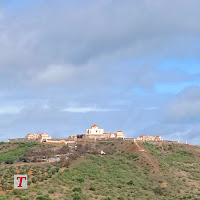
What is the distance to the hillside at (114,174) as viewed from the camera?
6338cm

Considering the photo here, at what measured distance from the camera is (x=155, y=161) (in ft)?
304

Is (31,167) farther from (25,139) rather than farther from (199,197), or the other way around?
(25,139)

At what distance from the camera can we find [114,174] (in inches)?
3147

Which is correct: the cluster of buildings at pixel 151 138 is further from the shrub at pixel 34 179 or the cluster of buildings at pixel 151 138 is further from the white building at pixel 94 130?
the shrub at pixel 34 179

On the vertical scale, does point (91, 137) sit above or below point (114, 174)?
above

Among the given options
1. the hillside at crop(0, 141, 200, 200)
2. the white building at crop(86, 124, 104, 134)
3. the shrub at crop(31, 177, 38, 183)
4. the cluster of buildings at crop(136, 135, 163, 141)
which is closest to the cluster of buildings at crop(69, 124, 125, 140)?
the white building at crop(86, 124, 104, 134)

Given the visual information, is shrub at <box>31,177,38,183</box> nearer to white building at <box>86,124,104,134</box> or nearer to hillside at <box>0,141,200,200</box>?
hillside at <box>0,141,200,200</box>

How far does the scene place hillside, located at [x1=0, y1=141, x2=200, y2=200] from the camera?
63.4 m

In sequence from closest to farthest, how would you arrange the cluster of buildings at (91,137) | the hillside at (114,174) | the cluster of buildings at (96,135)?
1. the hillside at (114,174)
2. the cluster of buildings at (91,137)
3. the cluster of buildings at (96,135)

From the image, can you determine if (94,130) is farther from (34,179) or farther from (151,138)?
(34,179)

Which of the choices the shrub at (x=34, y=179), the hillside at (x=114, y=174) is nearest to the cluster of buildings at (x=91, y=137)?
the hillside at (x=114, y=174)

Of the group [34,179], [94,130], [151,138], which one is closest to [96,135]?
[94,130]

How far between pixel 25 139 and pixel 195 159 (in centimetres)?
4500

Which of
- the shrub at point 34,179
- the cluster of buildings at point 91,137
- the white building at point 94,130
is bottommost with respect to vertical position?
the shrub at point 34,179
